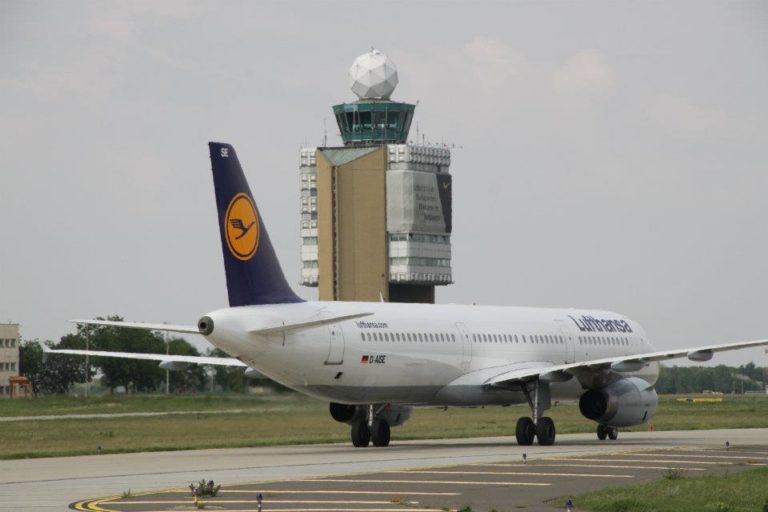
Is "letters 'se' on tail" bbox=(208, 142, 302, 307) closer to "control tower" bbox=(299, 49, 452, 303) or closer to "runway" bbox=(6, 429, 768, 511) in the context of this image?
"runway" bbox=(6, 429, 768, 511)

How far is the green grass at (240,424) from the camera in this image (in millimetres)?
45688

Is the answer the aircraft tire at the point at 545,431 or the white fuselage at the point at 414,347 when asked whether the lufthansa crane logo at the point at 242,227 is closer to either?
the white fuselage at the point at 414,347

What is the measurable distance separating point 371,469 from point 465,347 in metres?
12.8

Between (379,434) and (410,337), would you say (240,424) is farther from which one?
(410,337)

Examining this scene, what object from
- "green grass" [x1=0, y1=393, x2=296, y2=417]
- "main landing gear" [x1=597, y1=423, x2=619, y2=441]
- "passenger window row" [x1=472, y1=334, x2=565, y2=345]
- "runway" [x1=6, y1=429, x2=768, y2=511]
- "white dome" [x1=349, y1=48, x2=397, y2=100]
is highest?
"white dome" [x1=349, y1=48, x2=397, y2=100]

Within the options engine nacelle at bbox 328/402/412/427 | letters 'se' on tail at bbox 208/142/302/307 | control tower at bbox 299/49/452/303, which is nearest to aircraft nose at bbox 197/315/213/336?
letters 'se' on tail at bbox 208/142/302/307

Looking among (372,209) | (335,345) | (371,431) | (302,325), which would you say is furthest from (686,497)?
(372,209)

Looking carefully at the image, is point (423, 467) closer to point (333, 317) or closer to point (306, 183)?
point (333, 317)

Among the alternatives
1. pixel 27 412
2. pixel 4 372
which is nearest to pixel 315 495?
pixel 27 412

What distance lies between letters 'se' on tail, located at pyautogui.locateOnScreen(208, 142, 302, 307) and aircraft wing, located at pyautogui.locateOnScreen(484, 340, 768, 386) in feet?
30.6

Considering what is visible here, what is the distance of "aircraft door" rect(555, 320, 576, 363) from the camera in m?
49.3

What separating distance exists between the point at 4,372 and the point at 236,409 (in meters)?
78.1

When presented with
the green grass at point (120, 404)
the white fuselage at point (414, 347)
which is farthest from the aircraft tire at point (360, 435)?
the green grass at point (120, 404)

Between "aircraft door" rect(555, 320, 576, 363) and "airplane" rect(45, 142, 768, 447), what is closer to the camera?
"airplane" rect(45, 142, 768, 447)
